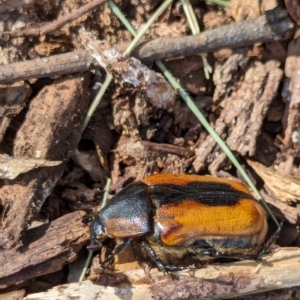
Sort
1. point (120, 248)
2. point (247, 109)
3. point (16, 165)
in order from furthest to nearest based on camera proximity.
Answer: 1. point (247, 109)
2. point (120, 248)
3. point (16, 165)

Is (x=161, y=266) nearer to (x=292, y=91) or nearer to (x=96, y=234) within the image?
(x=96, y=234)

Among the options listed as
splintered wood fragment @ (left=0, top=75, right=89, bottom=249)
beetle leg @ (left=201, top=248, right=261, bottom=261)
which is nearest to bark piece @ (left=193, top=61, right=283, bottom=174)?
beetle leg @ (left=201, top=248, right=261, bottom=261)

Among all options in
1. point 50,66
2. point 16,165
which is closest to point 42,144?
point 16,165

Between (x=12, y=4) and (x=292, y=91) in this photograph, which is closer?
(x=12, y=4)

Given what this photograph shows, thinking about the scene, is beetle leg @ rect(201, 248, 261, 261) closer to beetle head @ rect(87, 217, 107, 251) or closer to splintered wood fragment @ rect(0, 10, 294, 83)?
beetle head @ rect(87, 217, 107, 251)

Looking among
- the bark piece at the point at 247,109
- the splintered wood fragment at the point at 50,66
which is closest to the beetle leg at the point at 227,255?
the bark piece at the point at 247,109

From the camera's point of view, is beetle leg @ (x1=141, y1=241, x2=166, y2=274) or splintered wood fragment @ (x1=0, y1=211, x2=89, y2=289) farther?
beetle leg @ (x1=141, y1=241, x2=166, y2=274)
